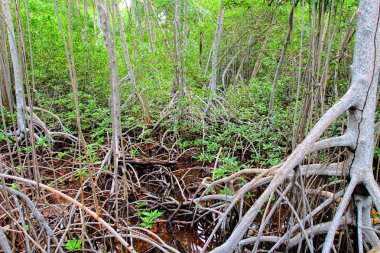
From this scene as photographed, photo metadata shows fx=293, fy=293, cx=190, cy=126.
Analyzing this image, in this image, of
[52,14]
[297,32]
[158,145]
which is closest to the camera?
[158,145]

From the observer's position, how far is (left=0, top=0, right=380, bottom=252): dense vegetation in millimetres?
1822

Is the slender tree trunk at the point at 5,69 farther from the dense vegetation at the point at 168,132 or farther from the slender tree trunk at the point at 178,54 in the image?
the slender tree trunk at the point at 178,54

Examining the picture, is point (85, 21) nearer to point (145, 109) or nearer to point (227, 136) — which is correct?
point (145, 109)

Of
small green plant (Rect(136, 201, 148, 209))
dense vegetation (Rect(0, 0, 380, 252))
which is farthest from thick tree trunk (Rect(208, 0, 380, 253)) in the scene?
small green plant (Rect(136, 201, 148, 209))

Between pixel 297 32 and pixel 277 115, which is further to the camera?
pixel 297 32

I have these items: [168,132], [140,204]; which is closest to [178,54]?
[168,132]

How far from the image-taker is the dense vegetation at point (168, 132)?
182 cm

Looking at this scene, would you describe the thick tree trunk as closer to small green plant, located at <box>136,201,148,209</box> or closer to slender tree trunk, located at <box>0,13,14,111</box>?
small green plant, located at <box>136,201,148,209</box>

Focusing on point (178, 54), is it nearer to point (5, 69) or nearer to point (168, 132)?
point (168, 132)

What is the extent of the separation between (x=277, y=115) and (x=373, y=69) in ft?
7.79

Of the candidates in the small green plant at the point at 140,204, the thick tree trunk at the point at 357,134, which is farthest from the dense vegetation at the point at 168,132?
the thick tree trunk at the point at 357,134

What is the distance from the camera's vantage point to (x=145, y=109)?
13.9ft

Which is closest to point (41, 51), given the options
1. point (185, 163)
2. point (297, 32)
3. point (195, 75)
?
point (195, 75)

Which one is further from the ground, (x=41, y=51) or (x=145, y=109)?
(x=41, y=51)
